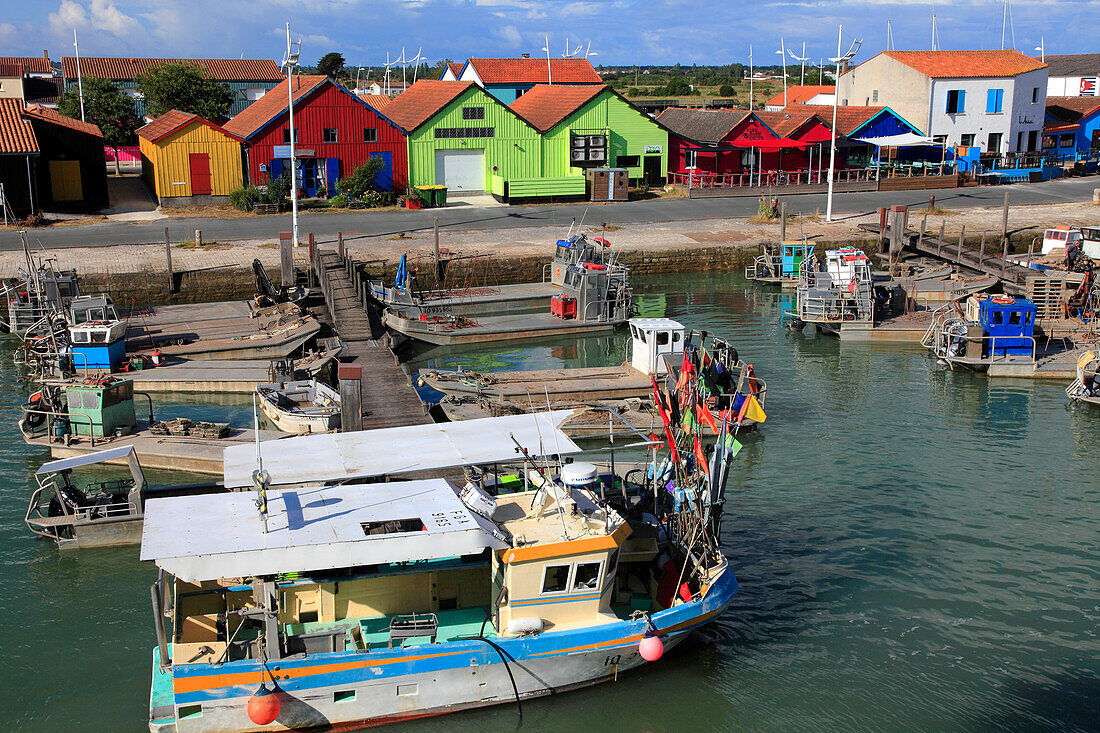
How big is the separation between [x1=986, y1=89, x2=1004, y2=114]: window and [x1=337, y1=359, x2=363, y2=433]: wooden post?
194 feet

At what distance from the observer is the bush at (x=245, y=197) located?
5106 cm

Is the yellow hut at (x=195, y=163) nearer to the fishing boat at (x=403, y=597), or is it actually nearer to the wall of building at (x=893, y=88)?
the wall of building at (x=893, y=88)

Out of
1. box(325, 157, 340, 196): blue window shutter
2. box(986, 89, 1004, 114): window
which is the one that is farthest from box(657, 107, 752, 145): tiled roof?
box(325, 157, 340, 196): blue window shutter

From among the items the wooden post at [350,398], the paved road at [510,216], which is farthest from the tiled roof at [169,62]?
the wooden post at [350,398]

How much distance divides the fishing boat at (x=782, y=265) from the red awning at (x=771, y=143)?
16914 millimetres

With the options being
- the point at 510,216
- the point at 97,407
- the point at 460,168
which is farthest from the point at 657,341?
the point at 460,168

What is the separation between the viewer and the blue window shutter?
2159 inches

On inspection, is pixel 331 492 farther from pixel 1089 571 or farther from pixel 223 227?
pixel 223 227

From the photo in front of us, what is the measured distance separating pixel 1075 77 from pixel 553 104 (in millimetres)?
56340

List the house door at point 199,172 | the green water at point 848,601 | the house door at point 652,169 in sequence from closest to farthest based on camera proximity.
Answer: the green water at point 848,601 < the house door at point 199,172 < the house door at point 652,169

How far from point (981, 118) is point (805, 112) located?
12.5 meters

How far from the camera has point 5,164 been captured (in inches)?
1855

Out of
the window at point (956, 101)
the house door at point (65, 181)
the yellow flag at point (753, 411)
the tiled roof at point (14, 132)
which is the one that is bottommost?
the yellow flag at point (753, 411)

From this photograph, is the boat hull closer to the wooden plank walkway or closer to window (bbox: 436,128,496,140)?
the wooden plank walkway
